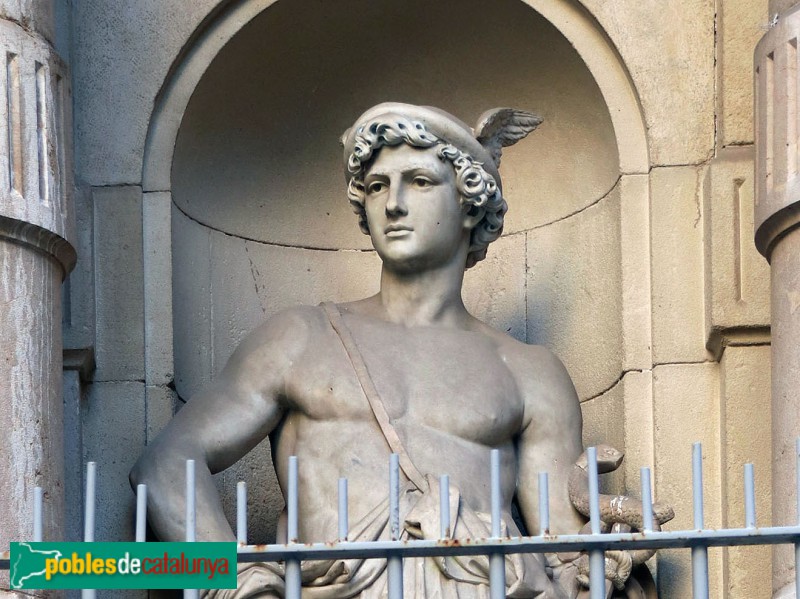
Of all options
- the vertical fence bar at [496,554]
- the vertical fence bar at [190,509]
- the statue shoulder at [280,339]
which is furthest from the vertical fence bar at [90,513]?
the statue shoulder at [280,339]

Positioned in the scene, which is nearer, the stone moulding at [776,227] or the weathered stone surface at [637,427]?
the stone moulding at [776,227]

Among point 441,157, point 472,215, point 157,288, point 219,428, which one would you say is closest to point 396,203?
point 441,157

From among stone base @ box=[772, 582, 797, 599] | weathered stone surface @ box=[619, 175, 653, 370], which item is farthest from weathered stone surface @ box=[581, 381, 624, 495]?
stone base @ box=[772, 582, 797, 599]

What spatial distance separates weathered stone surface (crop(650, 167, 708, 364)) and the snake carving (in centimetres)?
72

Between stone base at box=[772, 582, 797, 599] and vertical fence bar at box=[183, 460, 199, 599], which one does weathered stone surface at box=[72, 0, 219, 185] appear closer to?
stone base at box=[772, 582, 797, 599]

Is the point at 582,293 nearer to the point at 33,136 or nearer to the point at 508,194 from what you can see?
the point at 508,194

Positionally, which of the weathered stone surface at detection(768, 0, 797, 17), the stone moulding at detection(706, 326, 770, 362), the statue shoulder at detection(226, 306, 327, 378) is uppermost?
the weathered stone surface at detection(768, 0, 797, 17)

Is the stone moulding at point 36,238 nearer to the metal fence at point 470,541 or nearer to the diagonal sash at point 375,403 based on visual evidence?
the diagonal sash at point 375,403

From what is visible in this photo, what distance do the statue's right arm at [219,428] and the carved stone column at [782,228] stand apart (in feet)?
4.30

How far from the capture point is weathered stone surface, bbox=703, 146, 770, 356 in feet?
22.7

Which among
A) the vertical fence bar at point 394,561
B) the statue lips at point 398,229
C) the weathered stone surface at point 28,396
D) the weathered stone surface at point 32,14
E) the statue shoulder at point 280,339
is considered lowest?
the vertical fence bar at point 394,561

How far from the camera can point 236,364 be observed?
21.7 ft

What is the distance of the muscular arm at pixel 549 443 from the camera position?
654cm

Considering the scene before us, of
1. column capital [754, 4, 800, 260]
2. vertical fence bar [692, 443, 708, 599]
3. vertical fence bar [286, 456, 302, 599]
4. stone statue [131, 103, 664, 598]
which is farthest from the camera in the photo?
column capital [754, 4, 800, 260]
